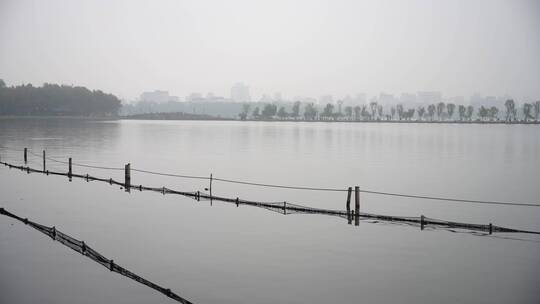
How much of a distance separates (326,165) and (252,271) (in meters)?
40.2

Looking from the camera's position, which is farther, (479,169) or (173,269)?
(479,169)

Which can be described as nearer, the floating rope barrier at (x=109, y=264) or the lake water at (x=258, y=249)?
the floating rope barrier at (x=109, y=264)

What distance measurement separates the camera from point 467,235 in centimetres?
2497

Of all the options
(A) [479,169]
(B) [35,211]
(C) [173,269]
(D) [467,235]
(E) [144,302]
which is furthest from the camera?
(A) [479,169]

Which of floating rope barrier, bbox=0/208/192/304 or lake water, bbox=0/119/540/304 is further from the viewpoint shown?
lake water, bbox=0/119/540/304

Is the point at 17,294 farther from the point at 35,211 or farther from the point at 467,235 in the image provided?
the point at 467,235

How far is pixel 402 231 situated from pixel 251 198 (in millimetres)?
13287

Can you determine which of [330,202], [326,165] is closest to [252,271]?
[330,202]

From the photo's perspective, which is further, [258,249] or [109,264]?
[258,249]

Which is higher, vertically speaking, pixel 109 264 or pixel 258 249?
pixel 109 264

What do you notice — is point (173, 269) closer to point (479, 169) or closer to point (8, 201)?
point (8, 201)

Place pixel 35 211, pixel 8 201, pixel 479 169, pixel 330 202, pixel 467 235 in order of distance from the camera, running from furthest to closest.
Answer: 1. pixel 479 169
2. pixel 330 202
3. pixel 8 201
4. pixel 35 211
5. pixel 467 235

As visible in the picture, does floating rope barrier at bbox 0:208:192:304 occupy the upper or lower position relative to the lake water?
→ upper

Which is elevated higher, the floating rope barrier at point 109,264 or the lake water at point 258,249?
the floating rope barrier at point 109,264
